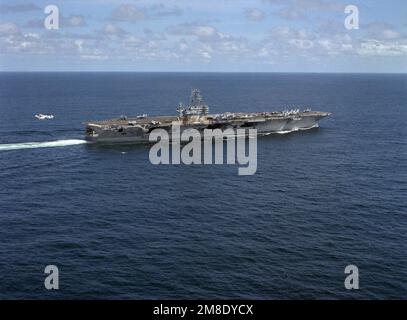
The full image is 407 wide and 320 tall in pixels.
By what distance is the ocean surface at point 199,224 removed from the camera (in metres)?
54.8

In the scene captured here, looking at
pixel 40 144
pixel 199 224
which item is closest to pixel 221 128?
pixel 40 144

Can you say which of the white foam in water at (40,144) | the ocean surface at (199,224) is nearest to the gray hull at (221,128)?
Result: the white foam in water at (40,144)

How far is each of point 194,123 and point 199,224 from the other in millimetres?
68886

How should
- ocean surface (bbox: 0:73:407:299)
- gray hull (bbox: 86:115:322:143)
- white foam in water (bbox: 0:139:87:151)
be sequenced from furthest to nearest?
gray hull (bbox: 86:115:322:143), white foam in water (bbox: 0:139:87:151), ocean surface (bbox: 0:73:407:299)

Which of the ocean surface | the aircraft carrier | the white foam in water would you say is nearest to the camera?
the ocean surface

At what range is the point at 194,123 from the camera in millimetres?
138125

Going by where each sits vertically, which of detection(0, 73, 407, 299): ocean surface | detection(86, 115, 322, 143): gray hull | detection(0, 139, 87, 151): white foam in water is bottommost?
detection(0, 73, 407, 299): ocean surface

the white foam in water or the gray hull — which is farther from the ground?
the gray hull

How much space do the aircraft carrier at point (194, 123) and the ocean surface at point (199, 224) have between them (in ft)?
18.0

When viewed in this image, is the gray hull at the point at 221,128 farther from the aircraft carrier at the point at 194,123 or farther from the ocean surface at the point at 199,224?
the ocean surface at the point at 199,224

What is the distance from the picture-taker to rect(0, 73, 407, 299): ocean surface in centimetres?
5475

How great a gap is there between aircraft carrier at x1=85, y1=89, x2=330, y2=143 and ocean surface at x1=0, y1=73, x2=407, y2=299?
→ 550cm

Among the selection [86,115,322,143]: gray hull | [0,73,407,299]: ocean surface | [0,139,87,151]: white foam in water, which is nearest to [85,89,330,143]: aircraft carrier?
[86,115,322,143]: gray hull

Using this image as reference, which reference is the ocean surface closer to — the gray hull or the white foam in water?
the white foam in water
